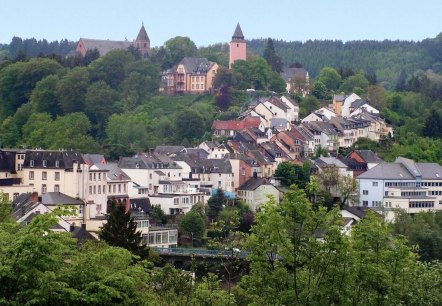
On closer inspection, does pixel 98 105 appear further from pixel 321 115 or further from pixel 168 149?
pixel 168 149

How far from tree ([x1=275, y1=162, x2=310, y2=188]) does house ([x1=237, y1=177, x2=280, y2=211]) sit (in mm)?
1066

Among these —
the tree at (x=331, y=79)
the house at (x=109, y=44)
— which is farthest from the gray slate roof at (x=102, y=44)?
the tree at (x=331, y=79)

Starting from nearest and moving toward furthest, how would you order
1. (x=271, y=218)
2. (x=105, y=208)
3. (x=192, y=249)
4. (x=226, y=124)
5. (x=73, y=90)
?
(x=271, y=218)
(x=192, y=249)
(x=105, y=208)
(x=226, y=124)
(x=73, y=90)

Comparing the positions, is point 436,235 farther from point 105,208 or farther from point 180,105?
point 180,105

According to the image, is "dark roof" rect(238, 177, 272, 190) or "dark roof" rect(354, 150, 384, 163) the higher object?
"dark roof" rect(354, 150, 384, 163)

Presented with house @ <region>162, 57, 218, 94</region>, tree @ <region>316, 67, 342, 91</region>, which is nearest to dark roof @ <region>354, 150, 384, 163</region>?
house @ <region>162, 57, 218, 94</region>

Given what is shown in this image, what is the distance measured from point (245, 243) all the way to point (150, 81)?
294 feet

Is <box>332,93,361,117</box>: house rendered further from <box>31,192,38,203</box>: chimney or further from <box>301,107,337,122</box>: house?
<box>31,192,38,203</box>: chimney

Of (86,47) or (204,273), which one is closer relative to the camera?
(204,273)

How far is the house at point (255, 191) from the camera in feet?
270

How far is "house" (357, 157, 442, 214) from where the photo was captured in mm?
84125

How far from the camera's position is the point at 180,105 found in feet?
366

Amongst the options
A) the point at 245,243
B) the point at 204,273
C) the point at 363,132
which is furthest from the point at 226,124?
the point at 245,243

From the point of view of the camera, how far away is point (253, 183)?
85062 millimetres
